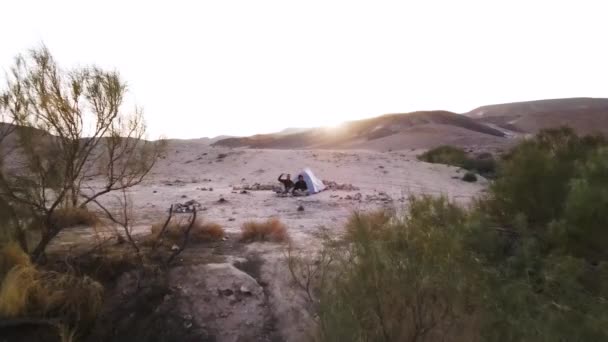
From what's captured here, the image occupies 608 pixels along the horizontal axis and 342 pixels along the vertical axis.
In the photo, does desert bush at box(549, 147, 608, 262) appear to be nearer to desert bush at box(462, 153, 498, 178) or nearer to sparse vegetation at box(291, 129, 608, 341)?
sparse vegetation at box(291, 129, 608, 341)

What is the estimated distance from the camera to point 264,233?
994 cm

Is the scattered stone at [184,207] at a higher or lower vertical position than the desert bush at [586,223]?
lower

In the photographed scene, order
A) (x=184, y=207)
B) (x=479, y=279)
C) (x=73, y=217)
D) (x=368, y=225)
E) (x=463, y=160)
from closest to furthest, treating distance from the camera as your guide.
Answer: (x=479, y=279) < (x=368, y=225) < (x=73, y=217) < (x=184, y=207) < (x=463, y=160)

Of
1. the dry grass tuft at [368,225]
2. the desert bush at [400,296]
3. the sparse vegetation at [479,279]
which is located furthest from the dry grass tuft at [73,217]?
the desert bush at [400,296]

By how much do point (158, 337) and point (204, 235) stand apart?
11.3ft

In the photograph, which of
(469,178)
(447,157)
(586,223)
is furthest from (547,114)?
(586,223)

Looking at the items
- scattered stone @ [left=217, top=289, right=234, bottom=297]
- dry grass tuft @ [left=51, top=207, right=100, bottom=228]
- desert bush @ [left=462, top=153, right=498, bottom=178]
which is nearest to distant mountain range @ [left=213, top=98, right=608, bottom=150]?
desert bush @ [left=462, top=153, right=498, bottom=178]

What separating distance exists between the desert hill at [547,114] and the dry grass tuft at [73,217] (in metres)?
59.4

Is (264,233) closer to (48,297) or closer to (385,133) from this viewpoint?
(48,297)

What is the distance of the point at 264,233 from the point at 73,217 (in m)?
3.70

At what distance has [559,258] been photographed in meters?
5.34

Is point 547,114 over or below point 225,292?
below

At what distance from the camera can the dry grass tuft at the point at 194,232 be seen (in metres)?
9.45

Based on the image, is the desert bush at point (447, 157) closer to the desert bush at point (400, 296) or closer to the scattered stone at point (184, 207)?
the scattered stone at point (184, 207)
